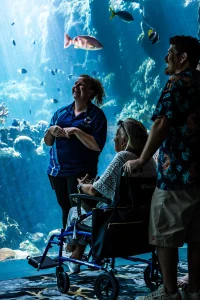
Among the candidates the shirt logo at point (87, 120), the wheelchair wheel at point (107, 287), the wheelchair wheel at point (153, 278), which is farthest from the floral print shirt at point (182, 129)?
the shirt logo at point (87, 120)

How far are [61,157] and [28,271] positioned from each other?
1505mm

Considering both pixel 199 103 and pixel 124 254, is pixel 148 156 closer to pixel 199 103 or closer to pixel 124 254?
pixel 199 103

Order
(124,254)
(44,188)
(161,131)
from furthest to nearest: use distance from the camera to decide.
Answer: (44,188), (124,254), (161,131)

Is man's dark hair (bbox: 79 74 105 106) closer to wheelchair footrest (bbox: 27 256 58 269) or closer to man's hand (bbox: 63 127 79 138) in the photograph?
man's hand (bbox: 63 127 79 138)

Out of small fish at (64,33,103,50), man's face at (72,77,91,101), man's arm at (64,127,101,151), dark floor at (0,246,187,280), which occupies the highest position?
small fish at (64,33,103,50)

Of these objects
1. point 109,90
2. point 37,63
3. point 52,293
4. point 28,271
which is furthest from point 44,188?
point 52,293

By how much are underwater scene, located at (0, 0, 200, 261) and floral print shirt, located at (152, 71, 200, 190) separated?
5.19 metres

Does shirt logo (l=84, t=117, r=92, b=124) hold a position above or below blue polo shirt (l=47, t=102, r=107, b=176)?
above

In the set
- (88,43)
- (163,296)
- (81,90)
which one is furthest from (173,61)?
(88,43)

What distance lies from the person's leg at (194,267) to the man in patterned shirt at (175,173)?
0.04 ft

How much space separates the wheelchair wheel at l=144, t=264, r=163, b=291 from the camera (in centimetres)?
263

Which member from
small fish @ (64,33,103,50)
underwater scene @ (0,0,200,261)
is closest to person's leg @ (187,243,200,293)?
underwater scene @ (0,0,200,261)

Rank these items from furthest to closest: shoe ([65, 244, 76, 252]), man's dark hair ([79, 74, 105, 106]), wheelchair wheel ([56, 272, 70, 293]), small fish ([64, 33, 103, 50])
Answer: small fish ([64, 33, 103, 50])
man's dark hair ([79, 74, 105, 106])
shoe ([65, 244, 76, 252])
wheelchair wheel ([56, 272, 70, 293])

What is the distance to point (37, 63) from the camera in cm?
3747
